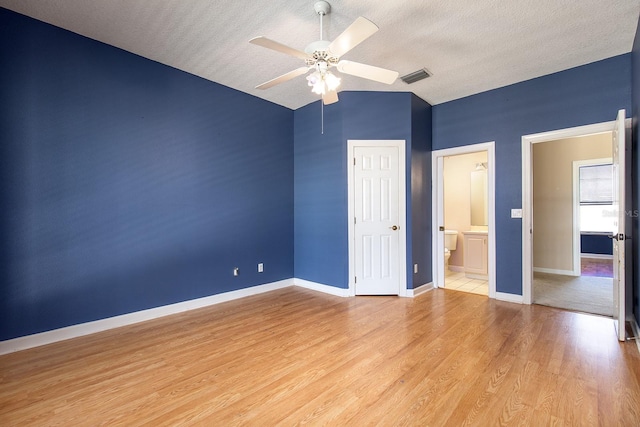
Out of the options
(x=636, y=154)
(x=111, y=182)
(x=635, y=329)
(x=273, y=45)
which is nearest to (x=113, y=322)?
(x=111, y=182)

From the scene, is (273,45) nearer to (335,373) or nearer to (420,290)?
(335,373)

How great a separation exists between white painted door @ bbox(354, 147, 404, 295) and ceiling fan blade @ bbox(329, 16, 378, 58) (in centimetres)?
204

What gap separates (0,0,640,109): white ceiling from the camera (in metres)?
2.39

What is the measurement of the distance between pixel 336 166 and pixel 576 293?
393 centimetres

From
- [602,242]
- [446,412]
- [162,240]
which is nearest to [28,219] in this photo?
[162,240]

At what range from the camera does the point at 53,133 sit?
267cm

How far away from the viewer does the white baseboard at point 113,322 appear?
8.23 feet

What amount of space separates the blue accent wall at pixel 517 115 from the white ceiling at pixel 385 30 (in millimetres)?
185

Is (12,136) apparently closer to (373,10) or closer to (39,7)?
(39,7)

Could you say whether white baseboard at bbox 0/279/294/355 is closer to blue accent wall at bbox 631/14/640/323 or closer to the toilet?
the toilet

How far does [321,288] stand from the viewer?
14.4 ft

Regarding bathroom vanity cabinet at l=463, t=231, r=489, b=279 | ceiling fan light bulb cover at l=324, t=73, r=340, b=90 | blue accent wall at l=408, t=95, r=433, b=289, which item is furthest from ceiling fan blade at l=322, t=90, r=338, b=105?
bathroom vanity cabinet at l=463, t=231, r=489, b=279

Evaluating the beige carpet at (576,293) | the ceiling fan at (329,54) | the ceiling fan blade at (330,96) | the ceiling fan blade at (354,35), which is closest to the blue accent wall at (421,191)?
the beige carpet at (576,293)

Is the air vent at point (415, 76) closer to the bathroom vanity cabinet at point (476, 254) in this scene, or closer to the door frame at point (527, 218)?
the door frame at point (527, 218)
